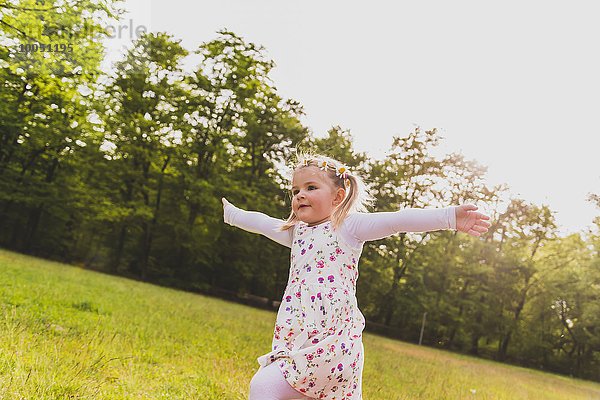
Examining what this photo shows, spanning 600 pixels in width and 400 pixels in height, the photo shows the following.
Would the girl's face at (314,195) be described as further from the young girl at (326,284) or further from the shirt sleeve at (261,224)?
the shirt sleeve at (261,224)

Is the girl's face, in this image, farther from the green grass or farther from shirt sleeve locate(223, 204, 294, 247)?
the green grass

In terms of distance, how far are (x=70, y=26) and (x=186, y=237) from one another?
19.3 metres

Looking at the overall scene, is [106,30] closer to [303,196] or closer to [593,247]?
[303,196]

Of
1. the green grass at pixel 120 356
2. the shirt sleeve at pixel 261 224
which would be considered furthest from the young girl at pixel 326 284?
the green grass at pixel 120 356

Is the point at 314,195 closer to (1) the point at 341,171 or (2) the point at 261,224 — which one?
(1) the point at 341,171

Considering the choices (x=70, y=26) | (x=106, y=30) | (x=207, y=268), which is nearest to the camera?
(x=70, y=26)

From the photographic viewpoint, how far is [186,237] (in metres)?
29.2

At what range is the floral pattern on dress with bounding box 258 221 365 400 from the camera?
2.59 metres

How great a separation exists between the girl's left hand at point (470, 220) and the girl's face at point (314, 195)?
822 mm

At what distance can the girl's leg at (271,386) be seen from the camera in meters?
2.56

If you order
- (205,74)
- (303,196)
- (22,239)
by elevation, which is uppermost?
(205,74)

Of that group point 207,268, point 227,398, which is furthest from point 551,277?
point 227,398

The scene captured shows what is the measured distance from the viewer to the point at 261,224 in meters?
3.43

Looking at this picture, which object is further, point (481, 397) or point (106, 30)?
point (106, 30)
